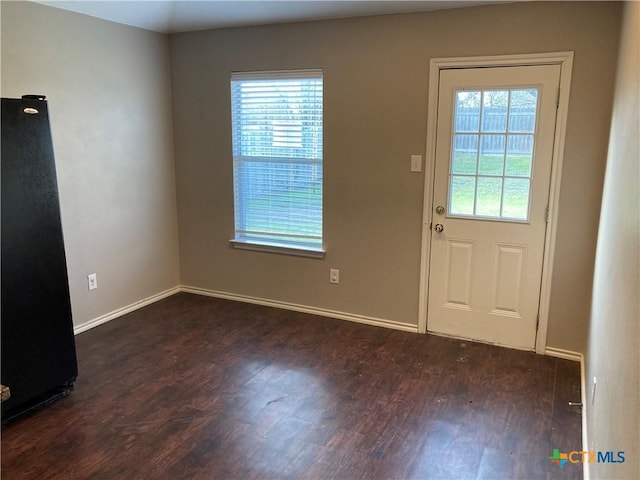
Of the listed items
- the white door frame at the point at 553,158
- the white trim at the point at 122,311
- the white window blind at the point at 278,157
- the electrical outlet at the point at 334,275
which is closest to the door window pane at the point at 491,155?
the white door frame at the point at 553,158

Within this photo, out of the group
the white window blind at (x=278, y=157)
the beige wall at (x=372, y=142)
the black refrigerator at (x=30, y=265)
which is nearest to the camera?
the black refrigerator at (x=30, y=265)

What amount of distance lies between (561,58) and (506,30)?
384mm

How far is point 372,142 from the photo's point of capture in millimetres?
3609

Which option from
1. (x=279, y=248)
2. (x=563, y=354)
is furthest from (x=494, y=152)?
(x=279, y=248)

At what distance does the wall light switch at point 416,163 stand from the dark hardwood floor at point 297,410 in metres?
1.23

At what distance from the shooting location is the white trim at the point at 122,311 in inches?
146

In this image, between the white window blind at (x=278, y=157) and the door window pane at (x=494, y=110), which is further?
the white window blind at (x=278, y=157)

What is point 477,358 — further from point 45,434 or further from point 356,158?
point 45,434

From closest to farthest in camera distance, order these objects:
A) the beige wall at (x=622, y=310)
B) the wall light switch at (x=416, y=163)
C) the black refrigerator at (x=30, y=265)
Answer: the beige wall at (x=622, y=310) < the black refrigerator at (x=30, y=265) < the wall light switch at (x=416, y=163)

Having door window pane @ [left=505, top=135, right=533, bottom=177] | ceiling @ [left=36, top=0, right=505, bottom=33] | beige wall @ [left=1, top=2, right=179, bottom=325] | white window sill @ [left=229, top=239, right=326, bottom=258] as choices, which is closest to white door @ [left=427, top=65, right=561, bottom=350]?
door window pane @ [left=505, top=135, right=533, bottom=177]

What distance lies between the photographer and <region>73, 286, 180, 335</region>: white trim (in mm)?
3709

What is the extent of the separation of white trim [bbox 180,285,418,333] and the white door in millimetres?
372

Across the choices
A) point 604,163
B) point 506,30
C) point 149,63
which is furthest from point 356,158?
point 149,63

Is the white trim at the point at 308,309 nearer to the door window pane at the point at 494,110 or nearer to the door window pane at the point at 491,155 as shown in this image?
the door window pane at the point at 491,155
